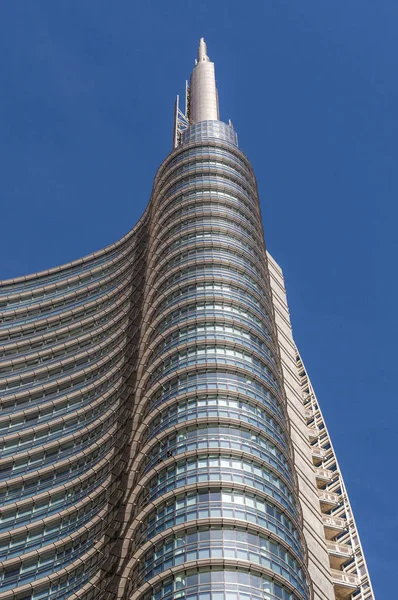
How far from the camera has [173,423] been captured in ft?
257

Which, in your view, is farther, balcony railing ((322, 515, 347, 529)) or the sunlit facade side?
balcony railing ((322, 515, 347, 529))

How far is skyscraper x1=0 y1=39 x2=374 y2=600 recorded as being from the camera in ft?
228

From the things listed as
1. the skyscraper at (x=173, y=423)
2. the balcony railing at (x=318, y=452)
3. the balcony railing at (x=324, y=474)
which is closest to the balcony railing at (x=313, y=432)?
the skyscraper at (x=173, y=423)

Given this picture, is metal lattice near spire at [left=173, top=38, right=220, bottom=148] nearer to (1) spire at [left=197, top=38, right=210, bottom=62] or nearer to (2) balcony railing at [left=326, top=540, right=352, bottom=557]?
(1) spire at [left=197, top=38, right=210, bottom=62]

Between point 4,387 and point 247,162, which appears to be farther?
point 247,162

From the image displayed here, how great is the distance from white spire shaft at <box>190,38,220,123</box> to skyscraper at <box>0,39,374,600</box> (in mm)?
13228

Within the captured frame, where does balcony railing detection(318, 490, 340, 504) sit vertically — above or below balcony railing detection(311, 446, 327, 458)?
below

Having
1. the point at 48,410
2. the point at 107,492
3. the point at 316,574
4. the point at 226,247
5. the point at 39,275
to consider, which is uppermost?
the point at 39,275

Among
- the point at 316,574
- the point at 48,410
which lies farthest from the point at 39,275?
the point at 316,574

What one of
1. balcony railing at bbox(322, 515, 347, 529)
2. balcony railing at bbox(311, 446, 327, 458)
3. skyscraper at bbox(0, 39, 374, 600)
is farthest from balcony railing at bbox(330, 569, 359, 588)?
balcony railing at bbox(311, 446, 327, 458)

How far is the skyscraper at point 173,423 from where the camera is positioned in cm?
6950

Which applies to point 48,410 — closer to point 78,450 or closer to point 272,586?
point 78,450

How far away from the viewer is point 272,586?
6544 centimetres

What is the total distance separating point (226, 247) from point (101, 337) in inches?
739
